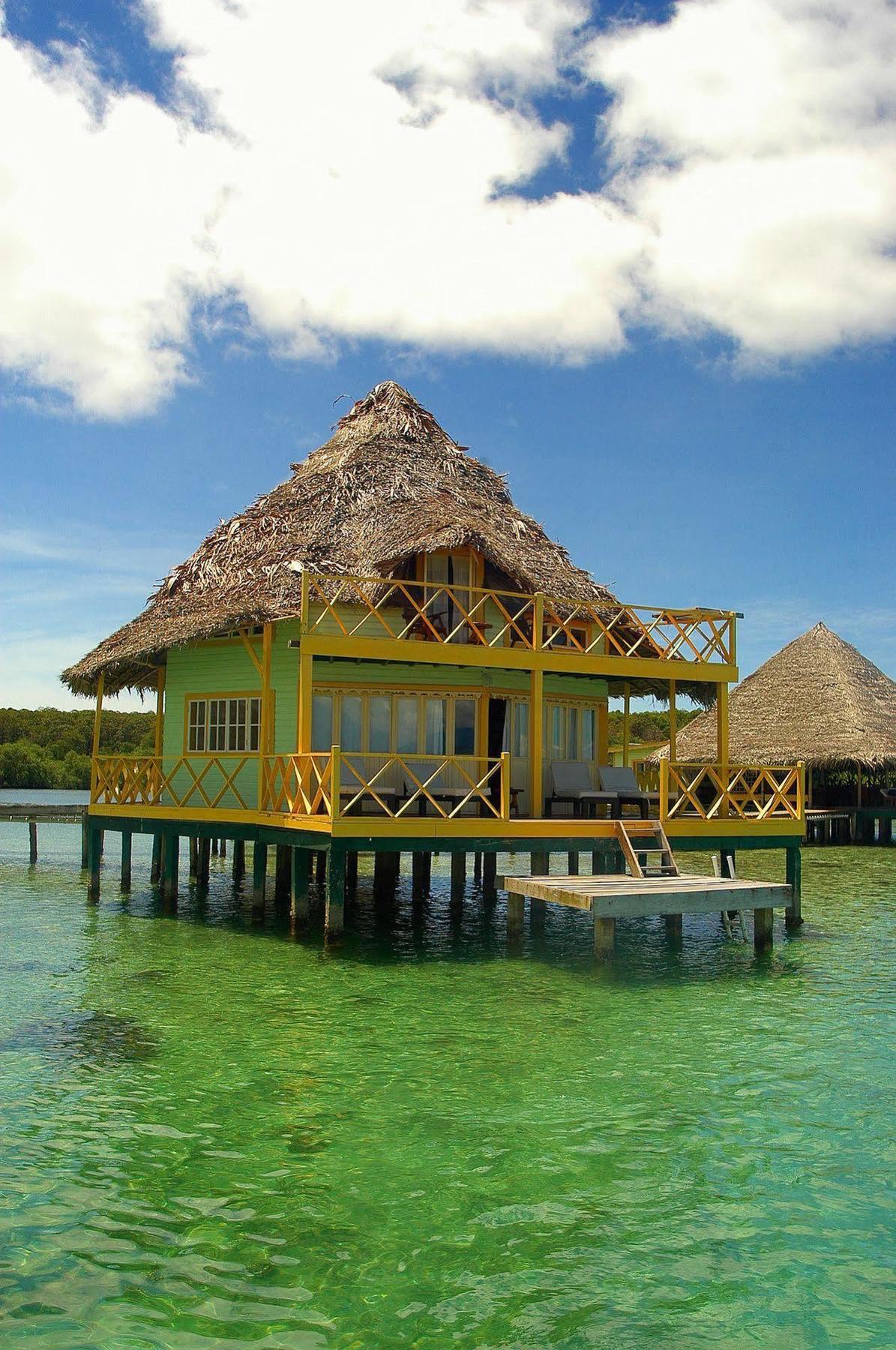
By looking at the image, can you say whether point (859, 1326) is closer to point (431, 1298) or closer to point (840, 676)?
point (431, 1298)

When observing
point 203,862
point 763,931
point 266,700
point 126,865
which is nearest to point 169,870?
point 203,862

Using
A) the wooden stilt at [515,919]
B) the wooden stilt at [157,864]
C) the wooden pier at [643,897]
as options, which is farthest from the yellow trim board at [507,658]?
the wooden stilt at [157,864]

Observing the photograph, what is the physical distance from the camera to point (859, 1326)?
587cm

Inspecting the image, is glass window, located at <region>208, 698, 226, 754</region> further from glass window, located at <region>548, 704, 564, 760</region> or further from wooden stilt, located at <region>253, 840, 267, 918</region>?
glass window, located at <region>548, 704, 564, 760</region>

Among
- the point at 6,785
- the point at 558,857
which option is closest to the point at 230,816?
the point at 558,857

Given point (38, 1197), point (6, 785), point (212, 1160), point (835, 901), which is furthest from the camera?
point (6, 785)

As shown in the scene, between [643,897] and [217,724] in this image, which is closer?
[643,897]

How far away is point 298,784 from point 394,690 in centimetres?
359

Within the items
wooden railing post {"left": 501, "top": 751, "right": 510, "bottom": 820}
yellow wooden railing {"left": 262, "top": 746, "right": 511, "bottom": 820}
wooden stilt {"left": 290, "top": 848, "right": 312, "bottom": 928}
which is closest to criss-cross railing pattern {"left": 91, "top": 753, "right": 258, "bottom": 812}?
yellow wooden railing {"left": 262, "top": 746, "right": 511, "bottom": 820}

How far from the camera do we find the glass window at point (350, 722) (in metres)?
19.3

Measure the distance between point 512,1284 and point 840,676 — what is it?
37934 millimetres

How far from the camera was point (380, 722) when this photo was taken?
19.6 meters

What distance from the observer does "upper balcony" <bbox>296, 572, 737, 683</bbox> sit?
17500 mm

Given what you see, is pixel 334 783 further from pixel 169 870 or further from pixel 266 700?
pixel 169 870
